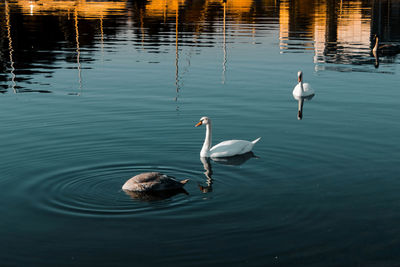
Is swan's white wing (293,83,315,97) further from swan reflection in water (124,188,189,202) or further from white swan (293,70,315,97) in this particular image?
swan reflection in water (124,188,189,202)

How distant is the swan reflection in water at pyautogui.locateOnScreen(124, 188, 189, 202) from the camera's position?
14.5 meters

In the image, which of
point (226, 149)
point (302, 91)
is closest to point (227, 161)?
point (226, 149)

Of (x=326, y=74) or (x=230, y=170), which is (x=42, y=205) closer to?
(x=230, y=170)

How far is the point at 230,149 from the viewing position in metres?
18.5

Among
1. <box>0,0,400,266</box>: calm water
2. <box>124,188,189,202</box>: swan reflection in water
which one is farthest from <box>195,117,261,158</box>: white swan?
<box>124,188,189,202</box>: swan reflection in water

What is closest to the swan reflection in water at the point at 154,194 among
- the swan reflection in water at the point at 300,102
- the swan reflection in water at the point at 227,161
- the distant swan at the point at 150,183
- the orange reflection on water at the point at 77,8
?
the distant swan at the point at 150,183

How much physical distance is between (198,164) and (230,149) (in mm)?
1431

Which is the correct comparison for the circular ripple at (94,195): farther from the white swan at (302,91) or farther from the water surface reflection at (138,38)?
the water surface reflection at (138,38)

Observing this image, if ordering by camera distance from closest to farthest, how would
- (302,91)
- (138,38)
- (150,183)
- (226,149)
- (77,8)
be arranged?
(150,183), (226,149), (302,91), (138,38), (77,8)

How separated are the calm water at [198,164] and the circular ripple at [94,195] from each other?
5 cm

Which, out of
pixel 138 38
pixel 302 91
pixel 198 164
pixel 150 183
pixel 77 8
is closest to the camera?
pixel 150 183

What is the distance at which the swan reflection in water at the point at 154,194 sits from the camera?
14547 mm

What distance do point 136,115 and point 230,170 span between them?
322 inches

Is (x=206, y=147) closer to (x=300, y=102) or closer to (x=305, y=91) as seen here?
(x=300, y=102)
